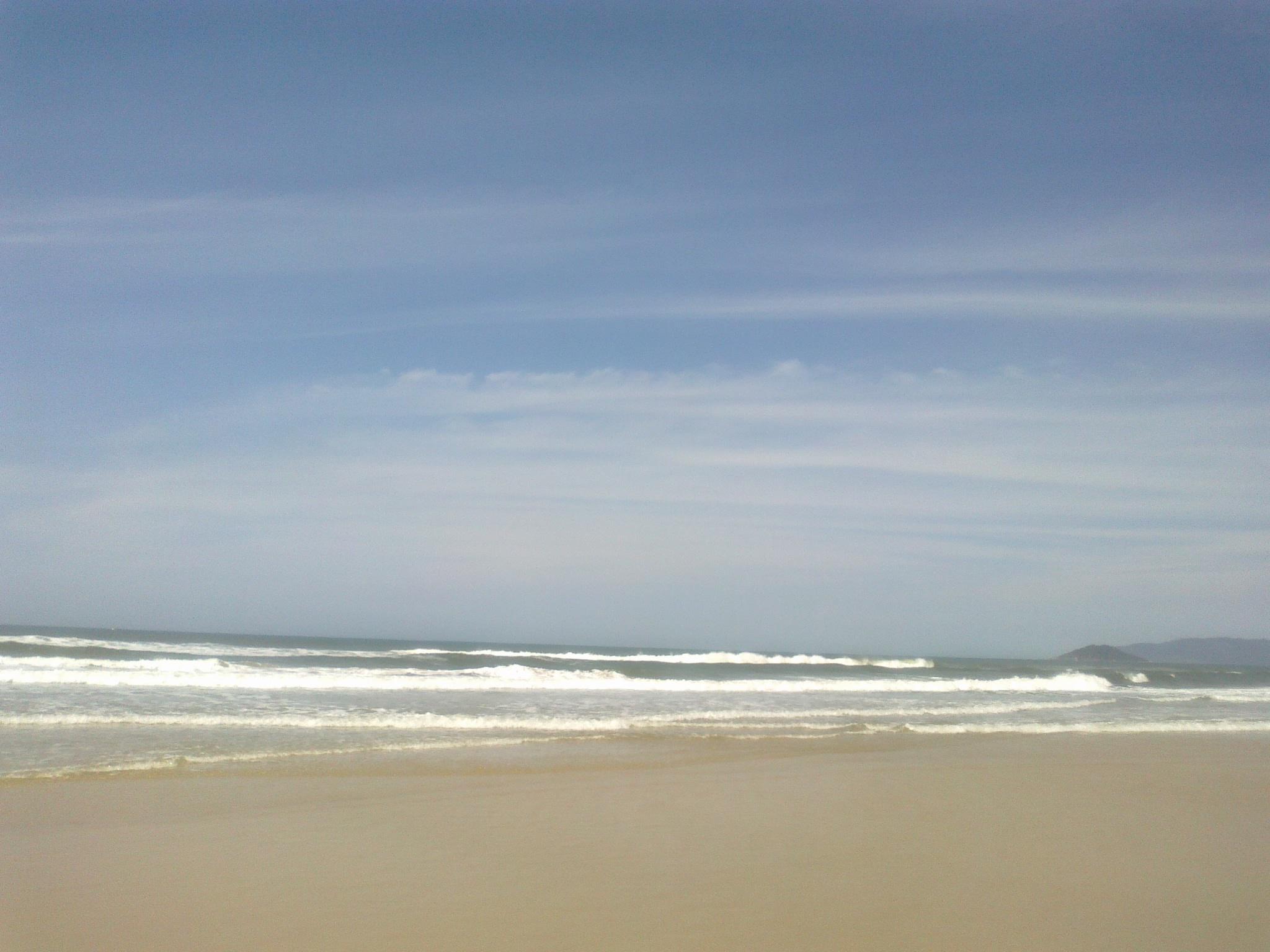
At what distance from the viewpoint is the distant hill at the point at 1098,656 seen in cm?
7681

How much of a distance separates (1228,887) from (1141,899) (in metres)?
0.96

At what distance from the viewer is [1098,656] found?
3199 inches

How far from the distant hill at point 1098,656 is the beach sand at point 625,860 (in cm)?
7400

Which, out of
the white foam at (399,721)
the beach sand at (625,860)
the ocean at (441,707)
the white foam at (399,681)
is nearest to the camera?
the beach sand at (625,860)

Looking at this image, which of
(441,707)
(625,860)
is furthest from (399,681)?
(625,860)

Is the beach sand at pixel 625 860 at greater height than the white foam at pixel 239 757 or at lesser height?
lesser

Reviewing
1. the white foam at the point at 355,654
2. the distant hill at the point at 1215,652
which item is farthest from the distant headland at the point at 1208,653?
the white foam at the point at 355,654

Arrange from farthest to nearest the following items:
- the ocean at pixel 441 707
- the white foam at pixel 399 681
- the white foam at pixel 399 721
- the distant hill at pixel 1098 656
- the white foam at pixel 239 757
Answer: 1. the distant hill at pixel 1098 656
2. the white foam at pixel 399 681
3. the white foam at pixel 399 721
4. the ocean at pixel 441 707
5. the white foam at pixel 239 757

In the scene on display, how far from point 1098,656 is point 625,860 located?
282 ft

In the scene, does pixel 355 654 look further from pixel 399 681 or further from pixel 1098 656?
pixel 1098 656

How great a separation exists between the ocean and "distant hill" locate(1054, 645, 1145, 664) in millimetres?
43862

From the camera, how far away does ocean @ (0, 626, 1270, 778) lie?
11.3 meters

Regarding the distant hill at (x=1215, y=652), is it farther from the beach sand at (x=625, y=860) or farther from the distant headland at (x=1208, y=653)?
the beach sand at (x=625, y=860)

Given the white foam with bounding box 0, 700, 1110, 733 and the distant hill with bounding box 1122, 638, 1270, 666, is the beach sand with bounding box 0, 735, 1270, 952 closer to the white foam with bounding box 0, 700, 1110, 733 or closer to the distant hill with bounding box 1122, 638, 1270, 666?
the white foam with bounding box 0, 700, 1110, 733
